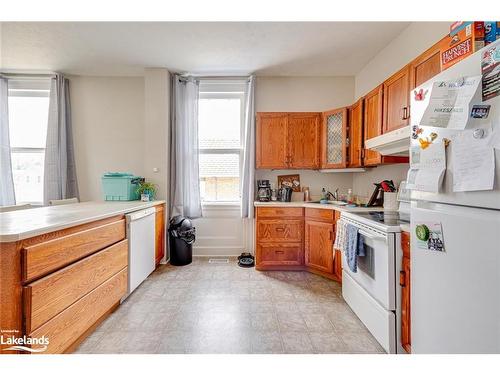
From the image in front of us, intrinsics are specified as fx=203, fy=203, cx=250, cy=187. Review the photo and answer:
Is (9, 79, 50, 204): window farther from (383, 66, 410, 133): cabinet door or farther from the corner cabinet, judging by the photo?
(383, 66, 410, 133): cabinet door

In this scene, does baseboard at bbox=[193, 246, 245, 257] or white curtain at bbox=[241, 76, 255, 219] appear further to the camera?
baseboard at bbox=[193, 246, 245, 257]

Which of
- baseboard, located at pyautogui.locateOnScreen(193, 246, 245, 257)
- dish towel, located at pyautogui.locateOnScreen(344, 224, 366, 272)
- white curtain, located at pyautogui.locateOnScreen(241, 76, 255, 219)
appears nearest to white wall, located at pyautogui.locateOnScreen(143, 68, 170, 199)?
baseboard, located at pyautogui.locateOnScreen(193, 246, 245, 257)

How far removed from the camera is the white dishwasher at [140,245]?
6.59ft

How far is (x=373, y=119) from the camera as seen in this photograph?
2.29 metres

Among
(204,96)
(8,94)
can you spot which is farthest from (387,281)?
(8,94)

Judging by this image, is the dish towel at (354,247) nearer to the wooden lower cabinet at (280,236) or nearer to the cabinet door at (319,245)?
the cabinet door at (319,245)

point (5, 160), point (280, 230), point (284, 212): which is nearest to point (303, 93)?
point (284, 212)

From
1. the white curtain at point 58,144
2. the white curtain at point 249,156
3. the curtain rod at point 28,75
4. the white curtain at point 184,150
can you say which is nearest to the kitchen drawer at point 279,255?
the white curtain at point 249,156

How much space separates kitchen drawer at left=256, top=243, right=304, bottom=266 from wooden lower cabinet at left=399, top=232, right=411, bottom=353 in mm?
1430

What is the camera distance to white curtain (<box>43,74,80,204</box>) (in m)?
3.03

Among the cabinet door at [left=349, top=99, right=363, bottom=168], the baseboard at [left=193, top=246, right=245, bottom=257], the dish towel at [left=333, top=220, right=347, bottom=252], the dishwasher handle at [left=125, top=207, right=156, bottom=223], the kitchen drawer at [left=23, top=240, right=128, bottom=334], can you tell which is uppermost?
the cabinet door at [left=349, top=99, right=363, bottom=168]

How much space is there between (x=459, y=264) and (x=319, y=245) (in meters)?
1.81

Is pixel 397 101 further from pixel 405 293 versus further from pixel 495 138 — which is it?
pixel 405 293

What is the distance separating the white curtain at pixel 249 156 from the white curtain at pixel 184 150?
Answer: 0.73 metres
